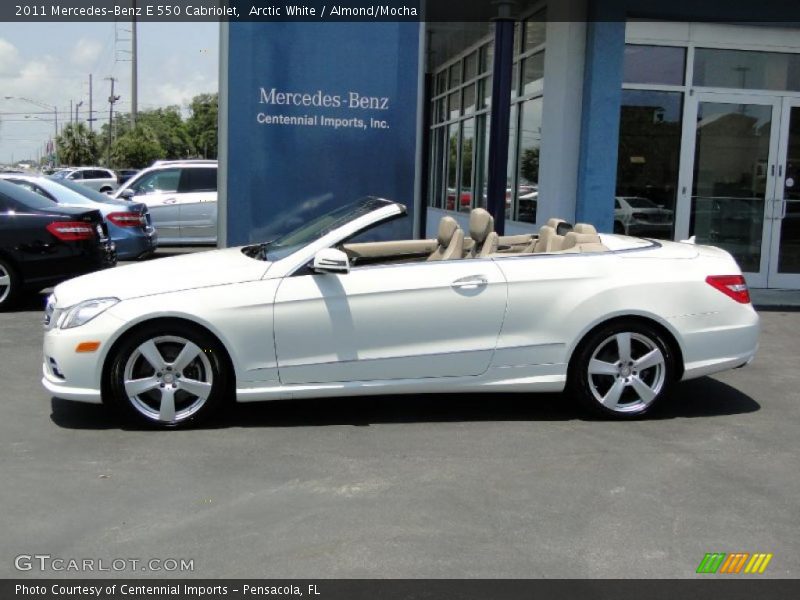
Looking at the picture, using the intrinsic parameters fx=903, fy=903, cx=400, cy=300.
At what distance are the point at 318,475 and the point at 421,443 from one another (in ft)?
2.71

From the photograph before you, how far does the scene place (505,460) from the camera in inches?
199

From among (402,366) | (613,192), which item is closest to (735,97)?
(613,192)

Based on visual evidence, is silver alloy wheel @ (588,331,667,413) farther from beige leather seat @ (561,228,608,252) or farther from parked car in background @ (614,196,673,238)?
parked car in background @ (614,196,673,238)

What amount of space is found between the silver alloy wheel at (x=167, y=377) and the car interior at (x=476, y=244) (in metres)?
1.28

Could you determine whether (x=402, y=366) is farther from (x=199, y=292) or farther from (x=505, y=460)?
(x=199, y=292)

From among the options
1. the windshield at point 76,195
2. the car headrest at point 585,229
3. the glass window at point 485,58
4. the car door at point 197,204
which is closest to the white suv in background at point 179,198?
the car door at point 197,204

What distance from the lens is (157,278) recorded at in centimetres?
554

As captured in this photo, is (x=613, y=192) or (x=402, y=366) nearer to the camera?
(x=402, y=366)

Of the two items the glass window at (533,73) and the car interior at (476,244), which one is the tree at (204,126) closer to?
the glass window at (533,73)

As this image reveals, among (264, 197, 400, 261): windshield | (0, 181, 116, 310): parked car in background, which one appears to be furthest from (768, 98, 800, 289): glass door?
(0, 181, 116, 310): parked car in background

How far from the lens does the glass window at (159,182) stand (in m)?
16.2

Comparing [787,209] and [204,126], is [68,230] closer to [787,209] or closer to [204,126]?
[787,209]

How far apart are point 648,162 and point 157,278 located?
7592mm

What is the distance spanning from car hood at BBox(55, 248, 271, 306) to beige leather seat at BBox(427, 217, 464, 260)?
1.28m
